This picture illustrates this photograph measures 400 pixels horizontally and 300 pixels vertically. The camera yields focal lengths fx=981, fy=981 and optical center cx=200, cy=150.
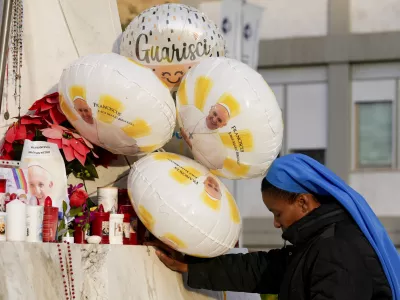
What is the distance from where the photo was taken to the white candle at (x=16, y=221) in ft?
11.3

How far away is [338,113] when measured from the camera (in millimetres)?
14539

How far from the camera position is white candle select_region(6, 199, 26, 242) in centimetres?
346

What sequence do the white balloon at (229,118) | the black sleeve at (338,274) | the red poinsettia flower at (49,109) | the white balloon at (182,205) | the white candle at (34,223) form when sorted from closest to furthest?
the black sleeve at (338,274) → the white candle at (34,223) → the white balloon at (182,205) → the white balloon at (229,118) → the red poinsettia flower at (49,109)

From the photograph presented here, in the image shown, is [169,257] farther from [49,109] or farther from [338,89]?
[338,89]

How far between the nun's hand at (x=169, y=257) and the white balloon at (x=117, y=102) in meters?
0.40

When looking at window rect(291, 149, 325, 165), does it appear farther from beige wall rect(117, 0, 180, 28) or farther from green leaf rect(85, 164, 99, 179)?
green leaf rect(85, 164, 99, 179)

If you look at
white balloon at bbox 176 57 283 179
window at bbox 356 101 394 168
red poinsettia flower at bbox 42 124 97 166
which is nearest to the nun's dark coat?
white balloon at bbox 176 57 283 179

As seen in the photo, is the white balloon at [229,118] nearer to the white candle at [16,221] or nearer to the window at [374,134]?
the white candle at [16,221]

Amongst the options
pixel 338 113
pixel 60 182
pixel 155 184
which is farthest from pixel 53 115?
pixel 338 113

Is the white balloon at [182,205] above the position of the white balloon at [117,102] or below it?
below

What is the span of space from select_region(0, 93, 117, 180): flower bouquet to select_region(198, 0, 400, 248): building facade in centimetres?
1031

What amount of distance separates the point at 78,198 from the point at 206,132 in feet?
1.91

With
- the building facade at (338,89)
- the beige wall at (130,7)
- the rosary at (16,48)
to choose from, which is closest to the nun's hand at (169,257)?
the rosary at (16,48)

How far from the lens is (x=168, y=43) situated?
429 cm
